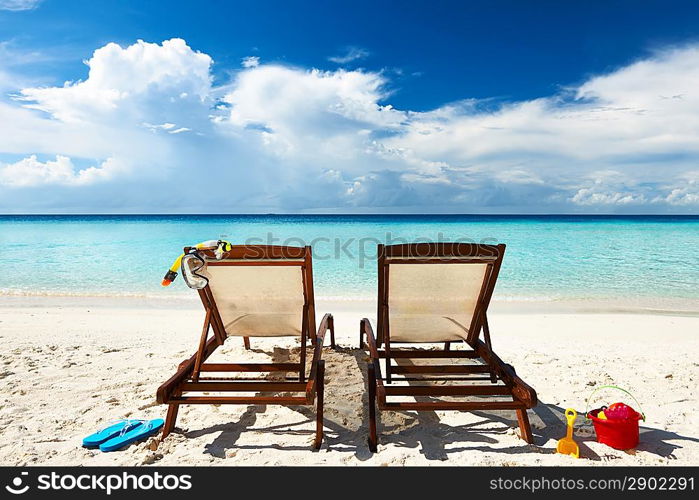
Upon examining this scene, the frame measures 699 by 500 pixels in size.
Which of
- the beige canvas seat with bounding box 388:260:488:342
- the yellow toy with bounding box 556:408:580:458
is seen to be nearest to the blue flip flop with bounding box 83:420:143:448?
the beige canvas seat with bounding box 388:260:488:342

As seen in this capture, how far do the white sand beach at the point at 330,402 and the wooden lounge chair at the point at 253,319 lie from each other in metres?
0.26

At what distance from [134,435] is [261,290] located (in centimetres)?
130

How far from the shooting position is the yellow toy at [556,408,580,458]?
2799 mm

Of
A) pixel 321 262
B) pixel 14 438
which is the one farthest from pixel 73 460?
pixel 321 262

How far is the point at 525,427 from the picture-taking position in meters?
3.00

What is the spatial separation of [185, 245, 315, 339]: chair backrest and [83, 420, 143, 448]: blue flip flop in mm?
942

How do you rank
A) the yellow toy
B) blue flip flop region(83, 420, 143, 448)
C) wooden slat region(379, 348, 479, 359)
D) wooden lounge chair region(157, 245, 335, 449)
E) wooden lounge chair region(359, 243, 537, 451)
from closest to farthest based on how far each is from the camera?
the yellow toy < blue flip flop region(83, 420, 143, 448) < wooden lounge chair region(157, 245, 335, 449) < wooden lounge chair region(359, 243, 537, 451) < wooden slat region(379, 348, 479, 359)

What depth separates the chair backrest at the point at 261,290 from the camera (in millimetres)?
3318

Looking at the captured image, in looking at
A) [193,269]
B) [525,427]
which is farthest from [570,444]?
[193,269]

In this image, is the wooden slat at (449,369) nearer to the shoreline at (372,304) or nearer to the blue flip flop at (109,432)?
the blue flip flop at (109,432)

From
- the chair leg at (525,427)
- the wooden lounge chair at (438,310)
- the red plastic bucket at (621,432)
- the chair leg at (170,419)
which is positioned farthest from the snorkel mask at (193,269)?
the red plastic bucket at (621,432)

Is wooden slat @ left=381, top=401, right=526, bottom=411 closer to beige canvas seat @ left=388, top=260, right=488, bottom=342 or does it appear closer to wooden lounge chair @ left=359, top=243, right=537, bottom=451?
wooden lounge chair @ left=359, top=243, right=537, bottom=451
